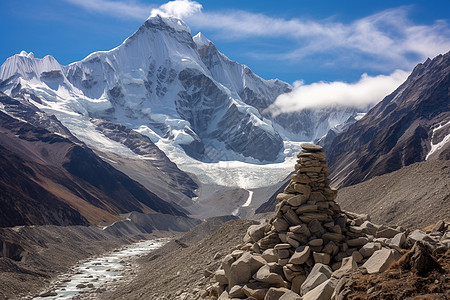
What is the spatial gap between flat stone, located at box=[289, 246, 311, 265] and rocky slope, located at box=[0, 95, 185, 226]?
60987 millimetres

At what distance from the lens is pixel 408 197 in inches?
1384

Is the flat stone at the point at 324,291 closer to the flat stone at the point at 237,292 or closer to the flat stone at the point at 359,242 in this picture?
the flat stone at the point at 237,292

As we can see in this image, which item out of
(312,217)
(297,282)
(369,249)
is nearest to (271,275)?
(297,282)

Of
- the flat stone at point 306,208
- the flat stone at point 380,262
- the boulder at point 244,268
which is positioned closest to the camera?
the flat stone at point 380,262

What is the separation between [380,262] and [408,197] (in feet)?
90.6

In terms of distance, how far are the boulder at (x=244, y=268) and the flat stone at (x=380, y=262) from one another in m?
3.51

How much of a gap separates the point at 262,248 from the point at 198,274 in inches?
388

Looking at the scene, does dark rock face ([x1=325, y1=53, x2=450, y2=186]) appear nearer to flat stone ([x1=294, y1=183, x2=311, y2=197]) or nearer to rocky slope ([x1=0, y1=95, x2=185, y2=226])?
rocky slope ([x1=0, y1=95, x2=185, y2=226])

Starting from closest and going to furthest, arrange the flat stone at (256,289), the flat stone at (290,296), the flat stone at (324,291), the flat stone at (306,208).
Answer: the flat stone at (324,291) → the flat stone at (290,296) → the flat stone at (256,289) → the flat stone at (306,208)

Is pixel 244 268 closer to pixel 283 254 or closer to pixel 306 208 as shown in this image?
pixel 283 254

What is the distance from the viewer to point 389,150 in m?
121

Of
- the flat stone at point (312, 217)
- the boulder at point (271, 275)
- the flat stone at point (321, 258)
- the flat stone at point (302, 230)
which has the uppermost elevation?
the flat stone at point (312, 217)

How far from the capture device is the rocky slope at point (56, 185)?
74025 mm

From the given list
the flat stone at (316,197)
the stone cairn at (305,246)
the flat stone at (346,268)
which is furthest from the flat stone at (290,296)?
the flat stone at (316,197)
